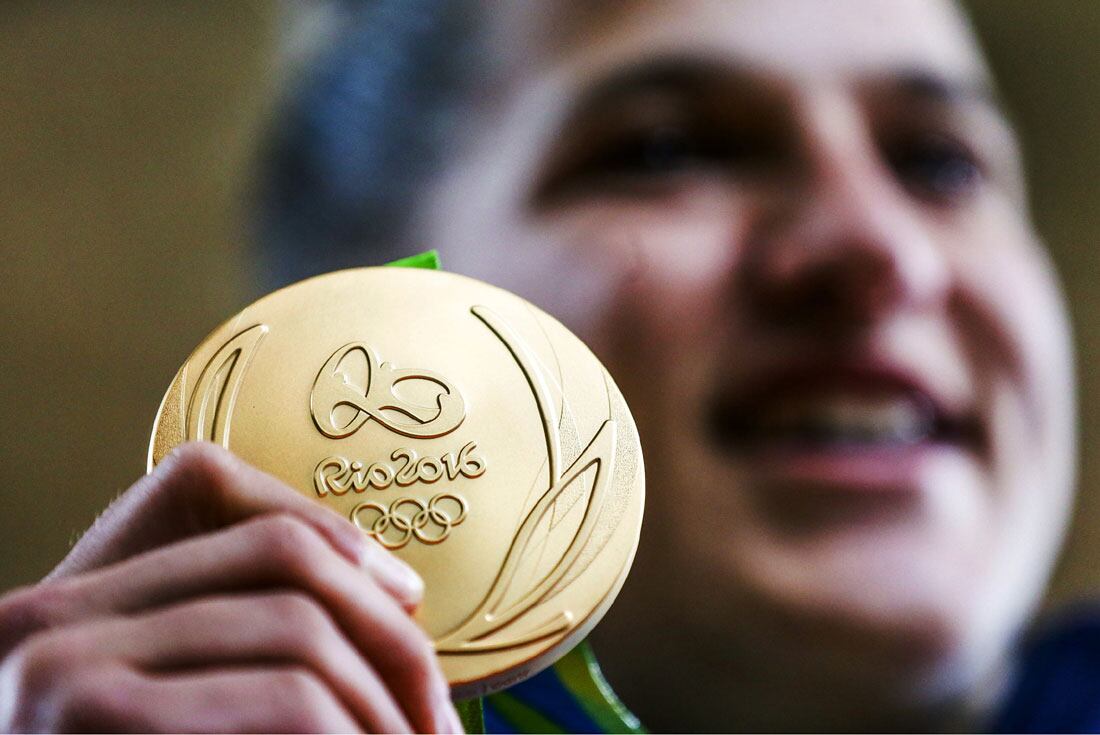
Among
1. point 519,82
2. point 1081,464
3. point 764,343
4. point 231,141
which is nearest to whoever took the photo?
point 764,343

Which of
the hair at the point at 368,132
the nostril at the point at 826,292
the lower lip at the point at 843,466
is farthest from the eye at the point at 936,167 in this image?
the hair at the point at 368,132

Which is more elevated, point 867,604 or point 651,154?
point 651,154

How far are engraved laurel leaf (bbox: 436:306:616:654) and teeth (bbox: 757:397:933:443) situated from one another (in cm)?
51

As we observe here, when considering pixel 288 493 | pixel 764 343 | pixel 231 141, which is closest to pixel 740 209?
pixel 764 343

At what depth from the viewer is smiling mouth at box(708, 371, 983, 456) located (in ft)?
2.78

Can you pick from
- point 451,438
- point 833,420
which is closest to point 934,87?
point 833,420

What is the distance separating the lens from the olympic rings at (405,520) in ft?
1.12

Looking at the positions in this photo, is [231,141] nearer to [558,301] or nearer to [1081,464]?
[558,301]

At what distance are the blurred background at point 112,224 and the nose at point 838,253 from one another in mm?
494

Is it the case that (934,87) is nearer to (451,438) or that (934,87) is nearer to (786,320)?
(786,320)

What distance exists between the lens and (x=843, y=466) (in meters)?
0.85

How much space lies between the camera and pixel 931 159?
982 mm

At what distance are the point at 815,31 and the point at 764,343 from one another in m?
0.32

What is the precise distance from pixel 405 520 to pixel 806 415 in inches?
22.5
